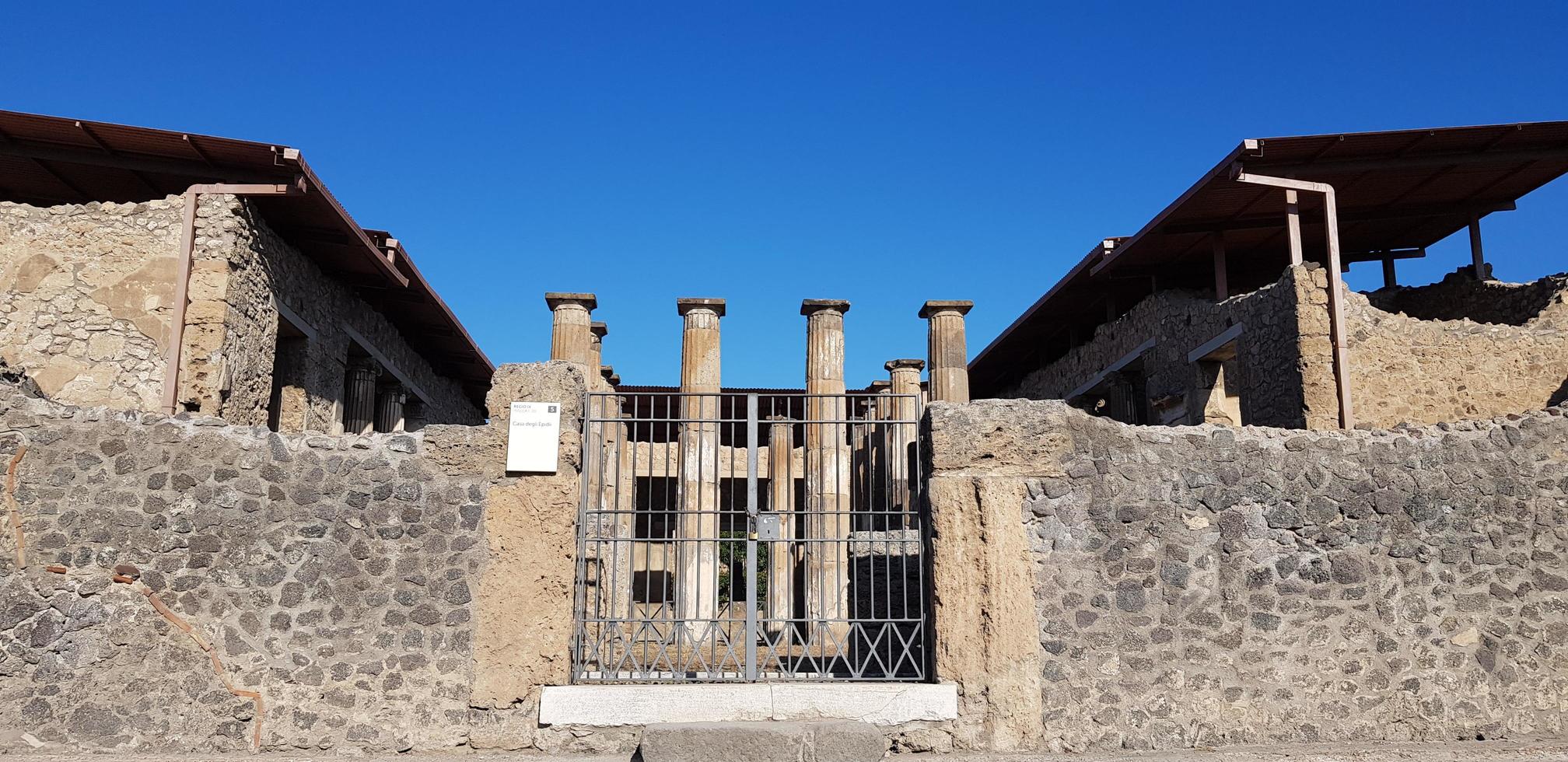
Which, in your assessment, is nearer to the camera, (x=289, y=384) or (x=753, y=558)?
(x=753, y=558)

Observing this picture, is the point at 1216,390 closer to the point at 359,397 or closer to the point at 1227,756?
the point at 1227,756

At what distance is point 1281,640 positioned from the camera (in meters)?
6.09

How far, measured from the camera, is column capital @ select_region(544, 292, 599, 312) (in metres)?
13.7

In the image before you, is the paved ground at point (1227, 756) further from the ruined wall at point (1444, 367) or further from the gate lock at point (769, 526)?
the ruined wall at point (1444, 367)

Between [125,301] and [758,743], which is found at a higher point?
[125,301]

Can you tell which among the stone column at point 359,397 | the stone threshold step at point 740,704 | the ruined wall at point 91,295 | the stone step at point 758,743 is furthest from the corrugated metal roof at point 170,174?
the stone step at point 758,743

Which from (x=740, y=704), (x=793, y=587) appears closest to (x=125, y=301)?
(x=793, y=587)

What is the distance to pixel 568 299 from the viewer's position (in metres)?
13.7

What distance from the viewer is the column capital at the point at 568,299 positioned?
1366cm

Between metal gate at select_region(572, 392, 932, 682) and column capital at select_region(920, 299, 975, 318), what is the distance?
1542mm

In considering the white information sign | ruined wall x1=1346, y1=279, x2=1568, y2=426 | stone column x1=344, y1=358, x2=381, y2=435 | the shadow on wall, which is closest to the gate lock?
the white information sign

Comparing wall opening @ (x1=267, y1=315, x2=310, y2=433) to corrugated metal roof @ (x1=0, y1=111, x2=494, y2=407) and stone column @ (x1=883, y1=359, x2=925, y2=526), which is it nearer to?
corrugated metal roof @ (x1=0, y1=111, x2=494, y2=407)

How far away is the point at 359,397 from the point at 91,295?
419cm

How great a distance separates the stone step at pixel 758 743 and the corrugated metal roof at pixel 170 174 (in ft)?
21.9
